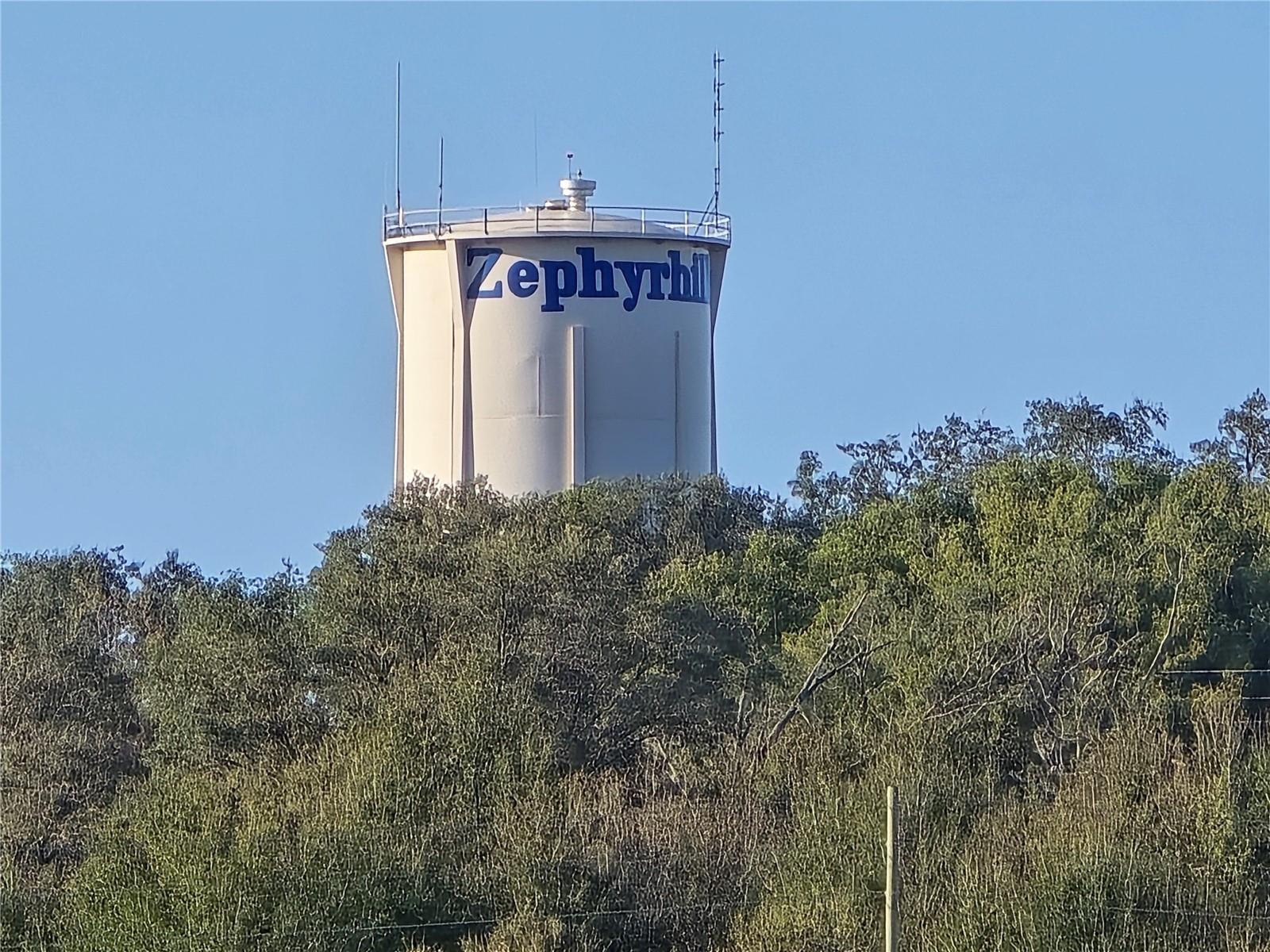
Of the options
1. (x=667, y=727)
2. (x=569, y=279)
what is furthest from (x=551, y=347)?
(x=667, y=727)

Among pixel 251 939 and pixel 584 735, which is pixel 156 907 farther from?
pixel 584 735

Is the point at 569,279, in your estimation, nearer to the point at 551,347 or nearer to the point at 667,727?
the point at 551,347

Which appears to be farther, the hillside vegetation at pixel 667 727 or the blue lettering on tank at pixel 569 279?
the blue lettering on tank at pixel 569 279

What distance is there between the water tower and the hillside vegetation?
1.18 metres

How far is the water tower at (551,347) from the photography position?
37250 mm

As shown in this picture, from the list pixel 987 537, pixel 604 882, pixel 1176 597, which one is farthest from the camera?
pixel 987 537

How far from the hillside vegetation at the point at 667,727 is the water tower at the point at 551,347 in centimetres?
118

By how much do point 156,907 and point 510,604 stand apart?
7213mm

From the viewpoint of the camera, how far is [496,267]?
123ft

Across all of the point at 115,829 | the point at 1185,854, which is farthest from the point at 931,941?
the point at 115,829

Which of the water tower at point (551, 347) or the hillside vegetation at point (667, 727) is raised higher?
the water tower at point (551, 347)

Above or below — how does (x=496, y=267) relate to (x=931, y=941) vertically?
above

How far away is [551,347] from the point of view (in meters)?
37.2

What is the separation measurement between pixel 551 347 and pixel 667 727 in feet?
24.9
